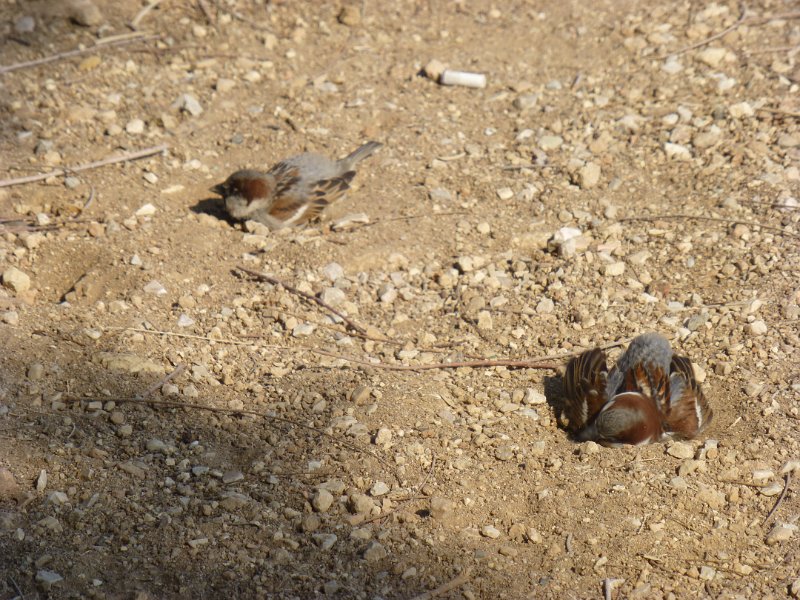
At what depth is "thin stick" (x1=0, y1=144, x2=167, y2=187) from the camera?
6848mm

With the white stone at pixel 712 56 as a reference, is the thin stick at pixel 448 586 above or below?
below

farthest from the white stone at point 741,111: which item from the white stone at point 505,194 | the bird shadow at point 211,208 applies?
the bird shadow at point 211,208

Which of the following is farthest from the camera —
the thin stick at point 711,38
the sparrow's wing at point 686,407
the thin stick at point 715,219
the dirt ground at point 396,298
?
the thin stick at point 711,38

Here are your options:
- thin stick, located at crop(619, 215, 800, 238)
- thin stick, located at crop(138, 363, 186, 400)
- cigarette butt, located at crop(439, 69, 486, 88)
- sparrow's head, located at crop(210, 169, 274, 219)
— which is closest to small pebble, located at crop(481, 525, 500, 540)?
thin stick, located at crop(138, 363, 186, 400)

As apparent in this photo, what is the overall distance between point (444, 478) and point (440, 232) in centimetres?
240

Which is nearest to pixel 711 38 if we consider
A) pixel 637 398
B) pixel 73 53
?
pixel 637 398

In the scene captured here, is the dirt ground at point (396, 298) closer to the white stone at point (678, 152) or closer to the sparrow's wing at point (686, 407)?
the white stone at point (678, 152)

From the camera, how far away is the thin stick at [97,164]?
685 centimetres

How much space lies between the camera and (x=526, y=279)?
20.6 ft

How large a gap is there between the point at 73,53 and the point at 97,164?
1.68m

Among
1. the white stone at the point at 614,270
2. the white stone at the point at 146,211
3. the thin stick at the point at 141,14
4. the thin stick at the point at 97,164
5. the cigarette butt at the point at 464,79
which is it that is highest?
the thin stick at the point at 141,14

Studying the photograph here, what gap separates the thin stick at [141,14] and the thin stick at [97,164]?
1886 millimetres

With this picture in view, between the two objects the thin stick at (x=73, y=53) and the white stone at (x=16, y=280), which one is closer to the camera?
the white stone at (x=16, y=280)

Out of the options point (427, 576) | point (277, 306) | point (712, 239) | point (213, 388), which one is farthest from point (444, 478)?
point (712, 239)
